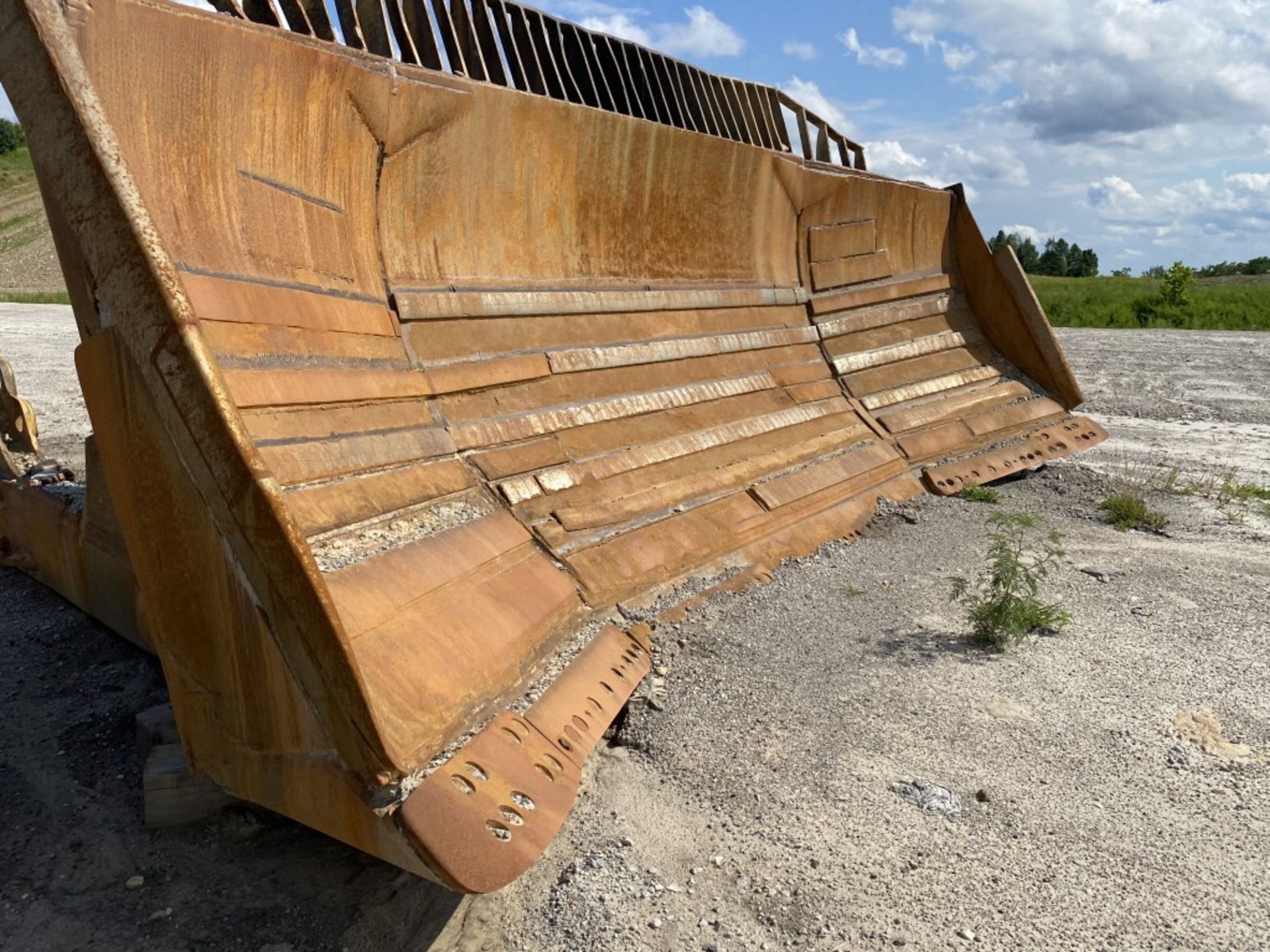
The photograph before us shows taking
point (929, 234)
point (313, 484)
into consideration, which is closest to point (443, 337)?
point (313, 484)

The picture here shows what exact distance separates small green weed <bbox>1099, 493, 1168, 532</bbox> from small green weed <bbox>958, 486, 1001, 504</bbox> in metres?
0.62

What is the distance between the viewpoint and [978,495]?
5.34 metres

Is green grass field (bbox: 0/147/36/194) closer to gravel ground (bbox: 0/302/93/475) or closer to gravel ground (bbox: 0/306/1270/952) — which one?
gravel ground (bbox: 0/302/93/475)

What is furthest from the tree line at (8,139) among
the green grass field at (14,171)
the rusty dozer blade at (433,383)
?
the rusty dozer blade at (433,383)

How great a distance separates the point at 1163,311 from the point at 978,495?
1861 centimetres

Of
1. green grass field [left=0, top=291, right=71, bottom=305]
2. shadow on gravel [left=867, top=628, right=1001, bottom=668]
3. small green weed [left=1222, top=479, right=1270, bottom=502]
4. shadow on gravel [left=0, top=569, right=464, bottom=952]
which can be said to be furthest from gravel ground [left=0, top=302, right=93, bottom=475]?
small green weed [left=1222, top=479, right=1270, bottom=502]

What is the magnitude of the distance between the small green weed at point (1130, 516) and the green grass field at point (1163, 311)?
1581 centimetres

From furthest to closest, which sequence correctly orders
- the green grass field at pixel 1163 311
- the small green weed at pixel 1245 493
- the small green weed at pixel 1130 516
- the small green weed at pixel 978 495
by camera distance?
1. the green grass field at pixel 1163 311
2. the small green weed at pixel 1245 493
3. the small green weed at pixel 978 495
4. the small green weed at pixel 1130 516

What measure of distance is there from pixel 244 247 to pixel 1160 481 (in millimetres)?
5778

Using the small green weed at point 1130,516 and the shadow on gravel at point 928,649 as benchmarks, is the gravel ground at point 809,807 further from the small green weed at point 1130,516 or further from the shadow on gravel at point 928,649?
the small green weed at point 1130,516

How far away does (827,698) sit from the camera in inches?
121

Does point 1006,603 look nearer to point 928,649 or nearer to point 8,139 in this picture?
point 928,649

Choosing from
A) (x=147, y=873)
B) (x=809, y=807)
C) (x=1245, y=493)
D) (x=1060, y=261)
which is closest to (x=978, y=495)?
(x=1245, y=493)

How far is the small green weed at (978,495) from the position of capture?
532cm
